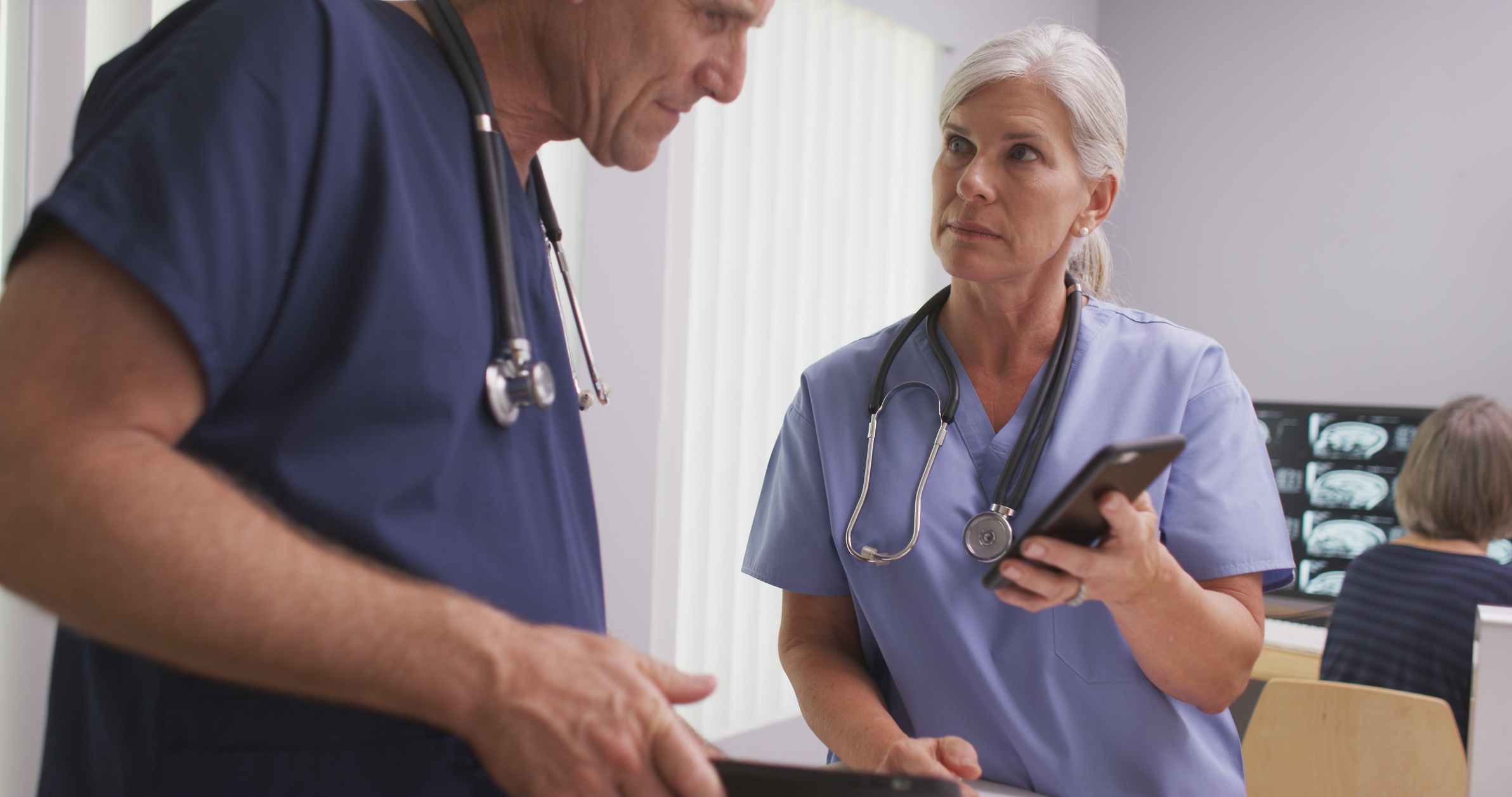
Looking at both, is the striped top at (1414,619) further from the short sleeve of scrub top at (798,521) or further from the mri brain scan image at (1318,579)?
the short sleeve of scrub top at (798,521)

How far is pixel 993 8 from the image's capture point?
3625 millimetres

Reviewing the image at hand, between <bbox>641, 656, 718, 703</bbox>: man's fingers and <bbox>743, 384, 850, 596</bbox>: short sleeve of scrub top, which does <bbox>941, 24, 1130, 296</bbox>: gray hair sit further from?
<bbox>641, 656, 718, 703</bbox>: man's fingers

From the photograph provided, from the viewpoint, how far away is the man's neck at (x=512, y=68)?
85 centimetres

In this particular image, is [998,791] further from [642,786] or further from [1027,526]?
[642,786]

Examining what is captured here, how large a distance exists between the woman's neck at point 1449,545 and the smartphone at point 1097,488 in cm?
187

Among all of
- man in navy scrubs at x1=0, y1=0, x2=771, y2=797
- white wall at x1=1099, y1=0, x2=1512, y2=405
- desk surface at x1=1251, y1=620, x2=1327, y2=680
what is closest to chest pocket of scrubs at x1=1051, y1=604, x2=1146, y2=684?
man in navy scrubs at x1=0, y1=0, x2=771, y2=797

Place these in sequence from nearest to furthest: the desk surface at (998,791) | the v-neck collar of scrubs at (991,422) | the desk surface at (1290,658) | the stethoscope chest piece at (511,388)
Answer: the stethoscope chest piece at (511,388), the desk surface at (998,791), the v-neck collar of scrubs at (991,422), the desk surface at (1290,658)

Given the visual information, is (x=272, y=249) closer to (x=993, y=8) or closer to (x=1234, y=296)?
(x=993, y=8)

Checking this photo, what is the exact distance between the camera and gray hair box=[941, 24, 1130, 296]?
4.43 ft

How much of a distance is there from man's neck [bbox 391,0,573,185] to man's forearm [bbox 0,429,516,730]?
40cm

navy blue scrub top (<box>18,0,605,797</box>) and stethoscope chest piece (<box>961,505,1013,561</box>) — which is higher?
navy blue scrub top (<box>18,0,605,797</box>)

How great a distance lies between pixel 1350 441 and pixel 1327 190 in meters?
1.08

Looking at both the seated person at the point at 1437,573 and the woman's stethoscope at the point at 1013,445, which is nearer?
the woman's stethoscope at the point at 1013,445

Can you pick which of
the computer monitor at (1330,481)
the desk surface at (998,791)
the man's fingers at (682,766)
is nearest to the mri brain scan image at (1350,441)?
the computer monitor at (1330,481)
